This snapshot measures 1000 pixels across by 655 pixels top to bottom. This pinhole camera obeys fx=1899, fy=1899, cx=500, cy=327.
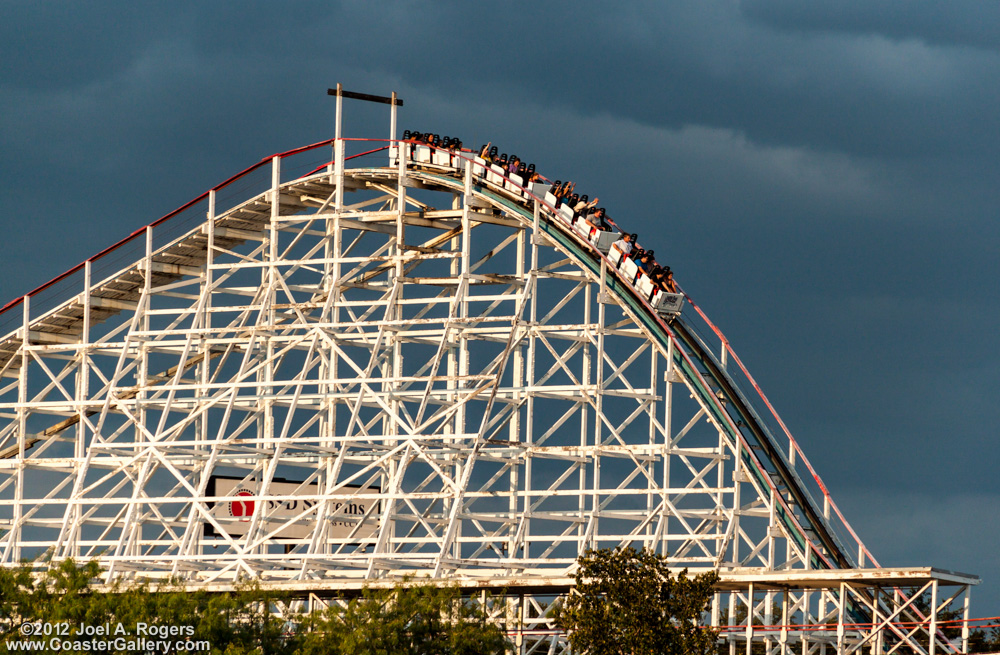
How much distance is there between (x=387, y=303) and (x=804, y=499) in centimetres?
906

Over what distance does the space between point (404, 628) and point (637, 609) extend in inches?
137

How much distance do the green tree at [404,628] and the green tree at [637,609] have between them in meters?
1.33

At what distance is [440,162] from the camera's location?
39.9 m

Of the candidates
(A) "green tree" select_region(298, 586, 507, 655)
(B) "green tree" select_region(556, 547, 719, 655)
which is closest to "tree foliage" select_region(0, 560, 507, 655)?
(A) "green tree" select_region(298, 586, 507, 655)

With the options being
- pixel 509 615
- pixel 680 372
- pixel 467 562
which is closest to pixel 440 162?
pixel 680 372

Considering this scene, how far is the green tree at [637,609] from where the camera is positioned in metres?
26.7

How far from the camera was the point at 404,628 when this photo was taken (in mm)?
27859

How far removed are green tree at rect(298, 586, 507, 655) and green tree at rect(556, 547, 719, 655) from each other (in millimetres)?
1326

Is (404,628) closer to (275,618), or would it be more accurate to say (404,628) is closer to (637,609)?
(275,618)

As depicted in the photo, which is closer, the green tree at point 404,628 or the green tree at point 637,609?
the green tree at point 637,609

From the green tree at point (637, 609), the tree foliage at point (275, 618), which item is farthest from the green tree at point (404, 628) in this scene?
the green tree at point (637, 609)

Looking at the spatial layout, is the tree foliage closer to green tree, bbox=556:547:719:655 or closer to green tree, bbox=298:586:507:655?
green tree, bbox=298:586:507:655

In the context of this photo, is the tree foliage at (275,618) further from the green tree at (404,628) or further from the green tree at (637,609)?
the green tree at (637,609)

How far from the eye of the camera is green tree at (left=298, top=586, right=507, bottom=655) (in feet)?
89.7
